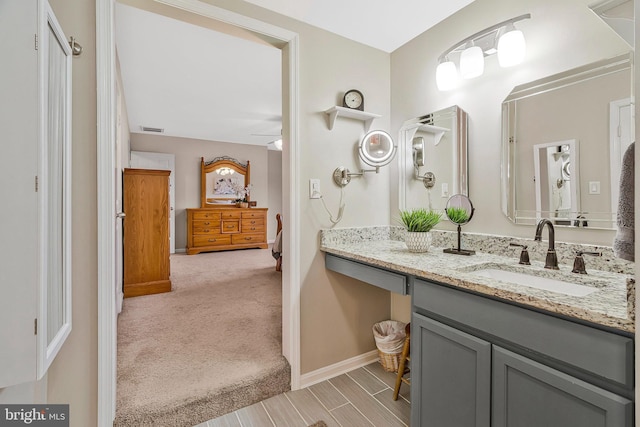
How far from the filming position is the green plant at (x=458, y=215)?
1.74 m

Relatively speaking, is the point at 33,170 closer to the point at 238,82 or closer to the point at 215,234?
the point at 238,82

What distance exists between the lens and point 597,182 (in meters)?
1.29

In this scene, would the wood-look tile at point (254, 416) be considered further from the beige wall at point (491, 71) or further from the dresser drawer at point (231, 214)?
the dresser drawer at point (231, 214)

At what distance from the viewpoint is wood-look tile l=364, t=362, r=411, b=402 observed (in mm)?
1851

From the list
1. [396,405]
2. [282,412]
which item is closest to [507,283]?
[396,405]

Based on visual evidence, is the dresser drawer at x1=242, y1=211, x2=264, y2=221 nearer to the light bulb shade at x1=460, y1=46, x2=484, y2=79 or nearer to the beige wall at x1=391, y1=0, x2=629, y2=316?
the beige wall at x1=391, y1=0, x2=629, y2=316

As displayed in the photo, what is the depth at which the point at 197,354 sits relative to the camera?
2076 mm

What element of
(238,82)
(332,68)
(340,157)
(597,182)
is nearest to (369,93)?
(332,68)

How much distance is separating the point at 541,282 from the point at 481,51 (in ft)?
4.04

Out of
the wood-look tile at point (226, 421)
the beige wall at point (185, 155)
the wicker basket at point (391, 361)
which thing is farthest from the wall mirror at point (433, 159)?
the beige wall at point (185, 155)

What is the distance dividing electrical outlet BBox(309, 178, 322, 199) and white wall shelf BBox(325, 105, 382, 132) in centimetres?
39

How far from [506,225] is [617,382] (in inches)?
37.5

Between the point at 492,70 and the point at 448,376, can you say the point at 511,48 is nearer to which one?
the point at 492,70

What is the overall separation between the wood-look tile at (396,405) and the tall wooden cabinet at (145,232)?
278 cm
